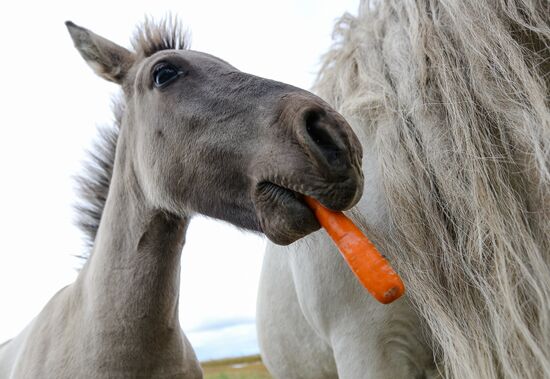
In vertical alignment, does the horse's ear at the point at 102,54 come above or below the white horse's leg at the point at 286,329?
above

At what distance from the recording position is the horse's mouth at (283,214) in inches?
80.7

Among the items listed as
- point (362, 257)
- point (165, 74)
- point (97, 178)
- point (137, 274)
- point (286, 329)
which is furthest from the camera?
point (97, 178)

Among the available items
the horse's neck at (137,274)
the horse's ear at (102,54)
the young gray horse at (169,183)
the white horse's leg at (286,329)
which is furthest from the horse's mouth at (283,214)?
the horse's ear at (102,54)

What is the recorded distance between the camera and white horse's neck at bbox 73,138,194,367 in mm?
2873

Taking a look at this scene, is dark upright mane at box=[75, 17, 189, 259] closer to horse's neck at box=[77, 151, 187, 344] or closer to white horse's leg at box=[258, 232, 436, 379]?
horse's neck at box=[77, 151, 187, 344]

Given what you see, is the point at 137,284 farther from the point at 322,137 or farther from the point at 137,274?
the point at 322,137

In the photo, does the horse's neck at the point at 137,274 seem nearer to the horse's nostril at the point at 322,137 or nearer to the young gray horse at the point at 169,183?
the young gray horse at the point at 169,183

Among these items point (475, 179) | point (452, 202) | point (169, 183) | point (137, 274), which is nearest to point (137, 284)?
point (137, 274)

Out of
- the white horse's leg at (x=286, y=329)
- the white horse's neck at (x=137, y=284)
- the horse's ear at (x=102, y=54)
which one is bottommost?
the white horse's leg at (x=286, y=329)

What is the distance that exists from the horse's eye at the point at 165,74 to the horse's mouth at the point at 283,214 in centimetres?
93

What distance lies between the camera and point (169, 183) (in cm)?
270

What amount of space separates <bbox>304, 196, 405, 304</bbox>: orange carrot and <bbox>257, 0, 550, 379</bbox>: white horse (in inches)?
7.9

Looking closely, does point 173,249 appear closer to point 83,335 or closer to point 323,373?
point 83,335

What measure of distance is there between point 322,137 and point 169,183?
40.0 inches
